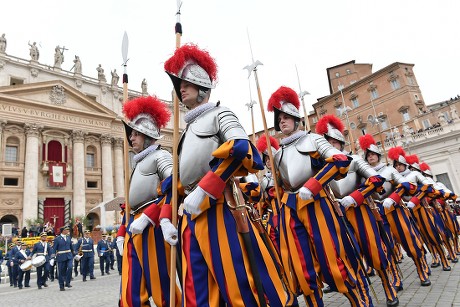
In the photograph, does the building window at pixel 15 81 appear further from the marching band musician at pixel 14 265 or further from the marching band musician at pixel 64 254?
the marching band musician at pixel 64 254

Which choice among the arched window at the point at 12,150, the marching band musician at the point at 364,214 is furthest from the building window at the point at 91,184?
the marching band musician at the point at 364,214

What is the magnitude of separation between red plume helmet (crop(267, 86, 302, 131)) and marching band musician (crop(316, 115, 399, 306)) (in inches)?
50.8

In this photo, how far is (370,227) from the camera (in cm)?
450

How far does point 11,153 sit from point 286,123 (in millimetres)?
35994

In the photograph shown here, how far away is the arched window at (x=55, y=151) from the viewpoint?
33281 millimetres

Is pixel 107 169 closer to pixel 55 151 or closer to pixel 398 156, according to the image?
pixel 55 151

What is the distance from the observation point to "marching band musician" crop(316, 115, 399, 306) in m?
4.24

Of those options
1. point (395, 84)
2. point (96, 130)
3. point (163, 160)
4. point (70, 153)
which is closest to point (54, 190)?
point (70, 153)

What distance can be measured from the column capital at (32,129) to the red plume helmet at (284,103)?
3456cm

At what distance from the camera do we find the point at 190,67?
290 centimetres

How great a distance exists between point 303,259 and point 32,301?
8.55m

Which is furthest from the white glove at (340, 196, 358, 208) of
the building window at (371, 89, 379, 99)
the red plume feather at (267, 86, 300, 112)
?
the building window at (371, 89, 379, 99)

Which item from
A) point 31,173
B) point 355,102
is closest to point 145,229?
point 31,173

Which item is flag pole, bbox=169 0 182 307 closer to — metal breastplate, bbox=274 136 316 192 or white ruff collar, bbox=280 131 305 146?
metal breastplate, bbox=274 136 316 192
